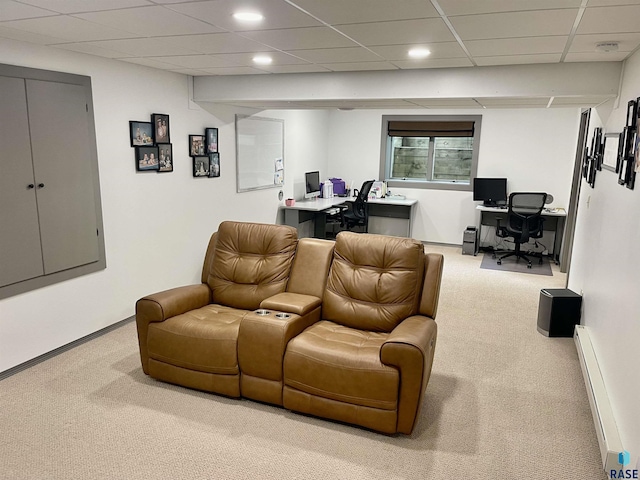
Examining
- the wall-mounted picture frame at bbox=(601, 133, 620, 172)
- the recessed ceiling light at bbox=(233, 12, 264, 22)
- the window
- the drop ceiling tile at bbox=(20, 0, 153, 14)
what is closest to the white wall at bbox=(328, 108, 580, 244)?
the window

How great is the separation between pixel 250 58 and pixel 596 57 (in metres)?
2.43

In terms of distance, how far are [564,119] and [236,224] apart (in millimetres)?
5336

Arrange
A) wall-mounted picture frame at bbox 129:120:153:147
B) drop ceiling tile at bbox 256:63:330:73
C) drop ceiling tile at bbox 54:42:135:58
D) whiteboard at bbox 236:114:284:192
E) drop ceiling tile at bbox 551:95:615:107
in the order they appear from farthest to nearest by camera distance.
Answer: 1. whiteboard at bbox 236:114:284:192
2. wall-mounted picture frame at bbox 129:120:153:147
3. drop ceiling tile at bbox 256:63:330:73
4. drop ceiling tile at bbox 551:95:615:107
5. drop ceiling tile at bbox 54:42:135:58

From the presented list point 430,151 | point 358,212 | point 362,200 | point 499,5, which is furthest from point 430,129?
point 499,5

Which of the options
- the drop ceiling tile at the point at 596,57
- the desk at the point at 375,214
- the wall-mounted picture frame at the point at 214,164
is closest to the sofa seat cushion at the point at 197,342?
the wall-mounted picture frame at the point at 214,164

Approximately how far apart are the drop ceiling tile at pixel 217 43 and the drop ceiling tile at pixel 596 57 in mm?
2082

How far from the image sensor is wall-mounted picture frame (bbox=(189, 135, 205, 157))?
4668 mm

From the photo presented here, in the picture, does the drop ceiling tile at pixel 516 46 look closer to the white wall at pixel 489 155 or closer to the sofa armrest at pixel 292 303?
the sofa armrest at pixel 292 303

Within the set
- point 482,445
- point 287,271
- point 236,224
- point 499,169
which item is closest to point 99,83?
point 236,224

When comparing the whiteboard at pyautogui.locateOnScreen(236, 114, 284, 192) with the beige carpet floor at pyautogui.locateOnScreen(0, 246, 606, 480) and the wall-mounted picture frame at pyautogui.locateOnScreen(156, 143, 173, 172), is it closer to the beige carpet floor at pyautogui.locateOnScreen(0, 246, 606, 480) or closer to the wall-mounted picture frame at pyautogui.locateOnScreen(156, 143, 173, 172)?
the wall-mounted picture frame at pyautogui.locateOnScreen(156, 143, 173, 172)

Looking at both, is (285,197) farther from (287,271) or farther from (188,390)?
(188,390)

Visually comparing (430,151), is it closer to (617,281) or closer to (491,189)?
(491,189)

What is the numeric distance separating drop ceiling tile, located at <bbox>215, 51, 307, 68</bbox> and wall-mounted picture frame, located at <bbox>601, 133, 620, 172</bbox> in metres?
2.29

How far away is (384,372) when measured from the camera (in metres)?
2.52
